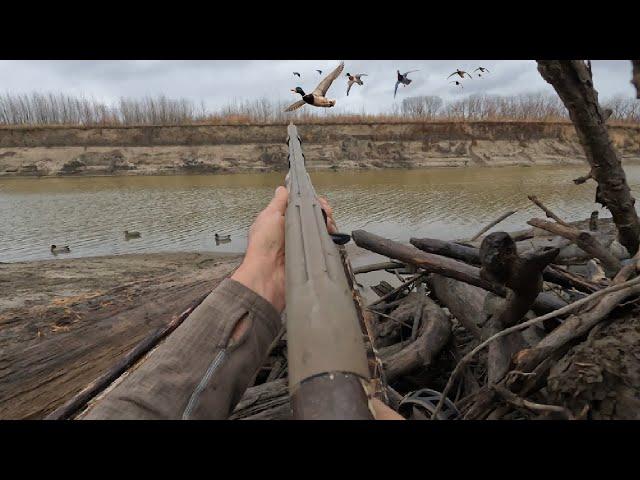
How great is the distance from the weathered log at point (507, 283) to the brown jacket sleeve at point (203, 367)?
0.89m

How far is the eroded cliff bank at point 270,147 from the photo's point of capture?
30.7 metres

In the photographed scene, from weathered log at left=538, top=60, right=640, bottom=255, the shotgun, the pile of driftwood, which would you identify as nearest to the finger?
the shotgun

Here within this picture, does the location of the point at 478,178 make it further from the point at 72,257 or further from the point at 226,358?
the point at 226,358

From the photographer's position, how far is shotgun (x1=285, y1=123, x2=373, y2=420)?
780mm

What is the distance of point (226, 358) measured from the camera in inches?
53.1

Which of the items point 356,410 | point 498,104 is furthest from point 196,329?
point 498,104

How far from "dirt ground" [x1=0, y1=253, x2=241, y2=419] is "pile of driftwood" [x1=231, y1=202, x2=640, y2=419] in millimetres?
1691

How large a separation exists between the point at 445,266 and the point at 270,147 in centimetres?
3156

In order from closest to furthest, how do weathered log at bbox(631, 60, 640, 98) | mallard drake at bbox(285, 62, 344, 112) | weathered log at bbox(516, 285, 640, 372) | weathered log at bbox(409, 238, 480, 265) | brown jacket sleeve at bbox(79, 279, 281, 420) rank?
brown jacket sleeve at bbox(79, 279, 281, 420)
weathered log at bbox(516, 285, 640, 372)
weathered log at bbox(631, 60, 640, 98)
weathered log at bbox(409, 238, 480, 265)
mallard drake at bbox(285, 62, 344, 112)

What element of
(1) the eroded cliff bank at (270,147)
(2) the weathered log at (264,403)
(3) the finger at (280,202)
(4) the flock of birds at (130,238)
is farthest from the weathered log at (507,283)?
(1) the eroded cliff bank at (270,147)

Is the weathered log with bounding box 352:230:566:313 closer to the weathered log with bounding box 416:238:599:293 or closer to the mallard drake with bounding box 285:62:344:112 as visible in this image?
the weathered log with bounding box 416:238:599:293

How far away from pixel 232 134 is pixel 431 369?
33.9 m

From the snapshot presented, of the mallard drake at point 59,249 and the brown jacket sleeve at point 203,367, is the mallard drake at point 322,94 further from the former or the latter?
the mallard drake at point 59,249

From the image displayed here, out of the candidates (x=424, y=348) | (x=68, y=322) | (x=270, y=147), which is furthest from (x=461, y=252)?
(x=270, y=147)
